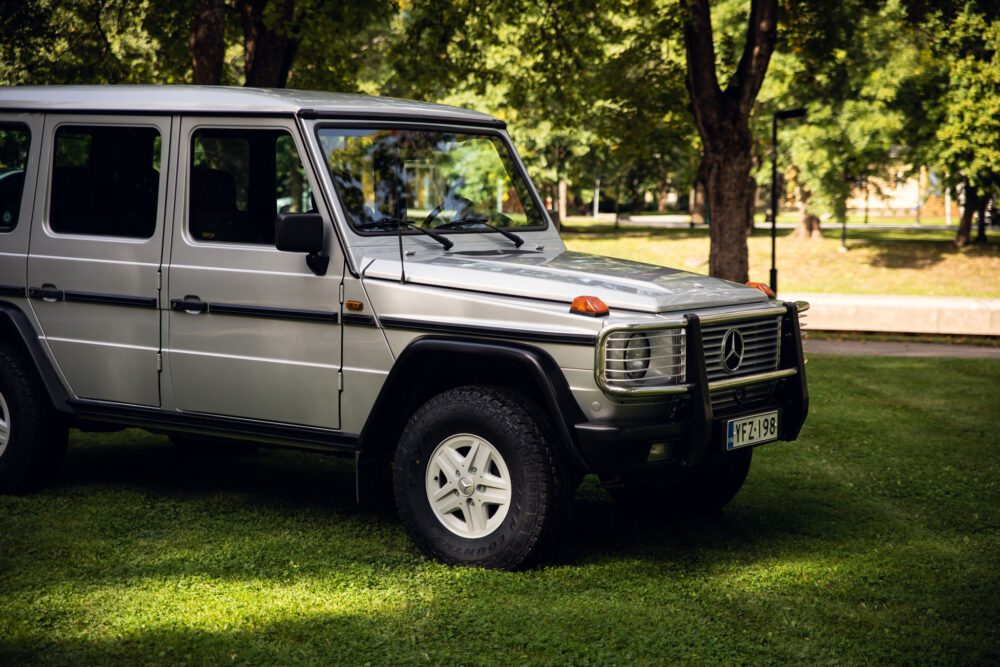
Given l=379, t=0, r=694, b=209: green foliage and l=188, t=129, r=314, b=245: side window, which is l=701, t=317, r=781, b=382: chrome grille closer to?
l=188, t=129, r=314, b=245: side window

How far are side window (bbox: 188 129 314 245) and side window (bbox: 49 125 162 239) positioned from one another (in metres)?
0.27

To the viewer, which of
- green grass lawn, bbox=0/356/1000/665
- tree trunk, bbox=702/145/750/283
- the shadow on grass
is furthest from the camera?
tree trunk, bbox=702/145/750/283

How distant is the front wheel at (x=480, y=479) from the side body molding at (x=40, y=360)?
84.2 inches


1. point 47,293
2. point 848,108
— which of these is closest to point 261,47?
point 47,293

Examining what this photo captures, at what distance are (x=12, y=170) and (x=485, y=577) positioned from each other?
3698mm

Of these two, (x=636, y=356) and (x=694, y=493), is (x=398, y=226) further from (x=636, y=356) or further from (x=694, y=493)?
(x=694, y=493)

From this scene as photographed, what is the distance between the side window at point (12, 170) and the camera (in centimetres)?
650

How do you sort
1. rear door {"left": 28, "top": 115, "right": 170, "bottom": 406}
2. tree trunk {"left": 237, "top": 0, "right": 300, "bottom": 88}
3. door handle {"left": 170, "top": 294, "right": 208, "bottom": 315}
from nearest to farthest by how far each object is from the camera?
door handle {"left": 170, "top": 294, "right": 208, "bottom": 315}, rear door {"left": 28, "top": 115, "right": 170, "bottom": 406}, tree trunk {"left": 237, "top": 0, "right": 300, "bottom": 88}

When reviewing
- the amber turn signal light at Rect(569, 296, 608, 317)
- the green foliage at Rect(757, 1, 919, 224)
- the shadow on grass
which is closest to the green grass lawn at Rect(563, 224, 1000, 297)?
the green foliage at Rect(757, 1, 919, 224)

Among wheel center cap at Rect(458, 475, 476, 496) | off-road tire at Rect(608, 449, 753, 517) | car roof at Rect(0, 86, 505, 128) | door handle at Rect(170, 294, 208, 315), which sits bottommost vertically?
off-road tire at Rect(608, 449, 753, 517)

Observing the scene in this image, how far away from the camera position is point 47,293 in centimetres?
627

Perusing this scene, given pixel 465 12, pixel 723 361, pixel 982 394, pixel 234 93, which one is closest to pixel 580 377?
pixel 723 361

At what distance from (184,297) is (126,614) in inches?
71.2

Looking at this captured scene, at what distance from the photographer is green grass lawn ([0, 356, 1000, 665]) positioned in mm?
4371
